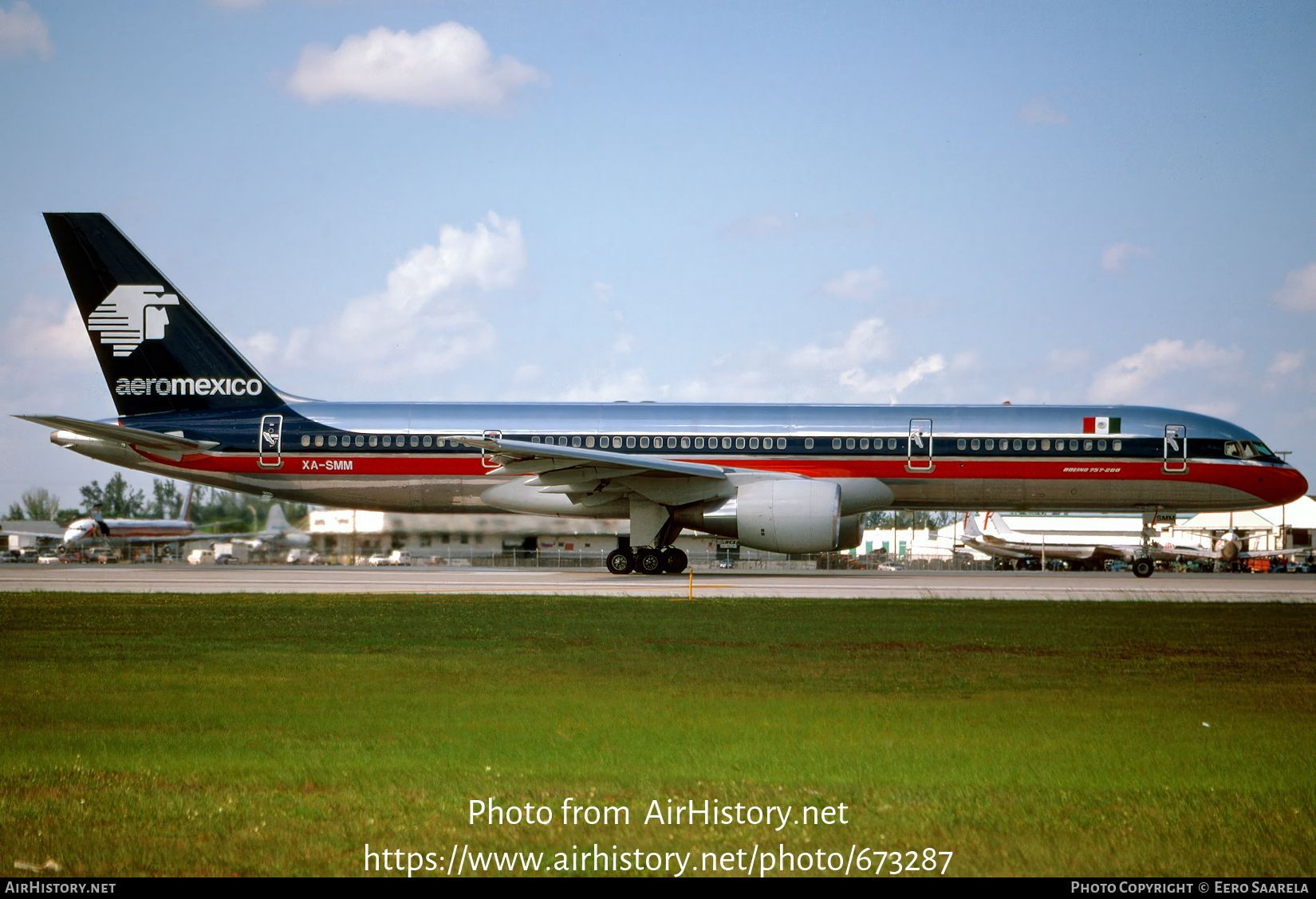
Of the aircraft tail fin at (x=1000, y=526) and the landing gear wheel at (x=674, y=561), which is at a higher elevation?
the aircraft tail fin at (x=1000, y=526)

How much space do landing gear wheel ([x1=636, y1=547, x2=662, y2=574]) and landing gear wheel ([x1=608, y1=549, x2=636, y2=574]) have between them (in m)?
0.21

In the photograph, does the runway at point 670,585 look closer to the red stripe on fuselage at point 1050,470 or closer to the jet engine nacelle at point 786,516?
the jet engine nacelle at point 786,516

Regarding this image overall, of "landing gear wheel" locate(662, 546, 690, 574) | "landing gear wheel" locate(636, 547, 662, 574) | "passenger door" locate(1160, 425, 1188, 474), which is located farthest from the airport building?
"landing gear wheel" locate(636, 547, 662, 574)

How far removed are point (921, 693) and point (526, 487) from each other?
59.4 feet

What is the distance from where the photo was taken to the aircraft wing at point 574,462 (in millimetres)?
22938

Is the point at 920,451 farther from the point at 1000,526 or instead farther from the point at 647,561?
the point at 1000,526

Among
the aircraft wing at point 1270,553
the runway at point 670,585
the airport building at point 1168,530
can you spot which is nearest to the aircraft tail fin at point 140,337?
the runway at point 670,585

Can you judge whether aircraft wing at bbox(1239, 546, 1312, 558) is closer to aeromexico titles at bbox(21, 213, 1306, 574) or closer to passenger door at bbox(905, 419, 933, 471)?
aeromexico titles at bbox(21, 213, 1306, 574)

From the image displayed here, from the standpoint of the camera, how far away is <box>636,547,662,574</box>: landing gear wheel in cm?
2567

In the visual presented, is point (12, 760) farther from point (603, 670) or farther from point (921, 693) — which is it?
point (921, 693)

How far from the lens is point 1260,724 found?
777cm

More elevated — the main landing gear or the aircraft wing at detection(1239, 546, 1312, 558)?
the aircraft wing at detection(1239, 546, 1312, 558)

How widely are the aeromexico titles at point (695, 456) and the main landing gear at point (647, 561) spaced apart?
50mm
